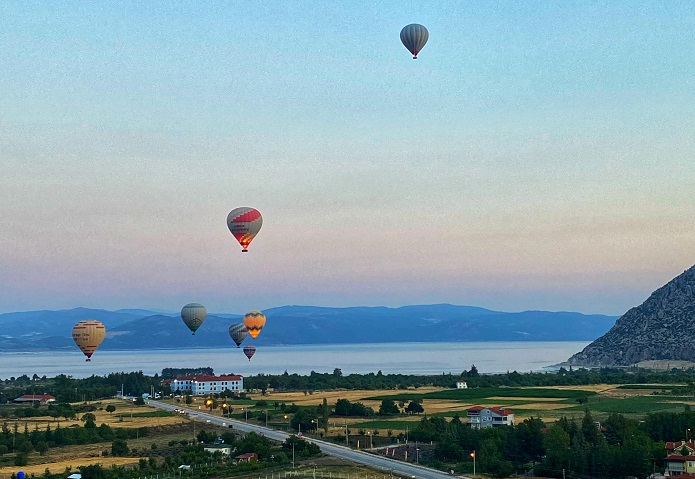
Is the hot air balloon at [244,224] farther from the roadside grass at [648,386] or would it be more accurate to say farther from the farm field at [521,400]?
the roadside grass at [648,386]

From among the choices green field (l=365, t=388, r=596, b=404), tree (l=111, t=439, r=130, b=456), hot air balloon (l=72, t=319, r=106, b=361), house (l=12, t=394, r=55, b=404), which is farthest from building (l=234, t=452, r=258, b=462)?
house (l=12, t=394, r=55, b=404)

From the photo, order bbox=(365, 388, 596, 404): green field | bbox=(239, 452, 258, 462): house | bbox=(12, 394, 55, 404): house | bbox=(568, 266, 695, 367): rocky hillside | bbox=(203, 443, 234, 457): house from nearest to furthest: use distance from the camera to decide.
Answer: bbox=(239, 452, 258, 462): house < bbox=(203, 443, 234, 457): house < bbox=(365, 388, 596, 404): green field < bbox=(12, 394, 55, 404): house < bbox=(568, 266, 695, 367): rocky hillside

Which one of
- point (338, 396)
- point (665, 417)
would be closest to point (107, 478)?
point (665, 417)

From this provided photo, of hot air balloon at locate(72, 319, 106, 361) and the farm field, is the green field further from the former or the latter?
hot air balloon at locate(72, 319, 106, 361)

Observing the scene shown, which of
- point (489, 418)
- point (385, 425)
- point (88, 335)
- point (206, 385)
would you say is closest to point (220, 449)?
point (385, 425)

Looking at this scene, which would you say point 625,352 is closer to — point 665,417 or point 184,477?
point 665,417

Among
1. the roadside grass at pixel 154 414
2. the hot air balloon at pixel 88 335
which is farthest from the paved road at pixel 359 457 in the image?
the hot air balloon at pixel 88 335
